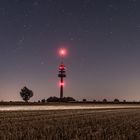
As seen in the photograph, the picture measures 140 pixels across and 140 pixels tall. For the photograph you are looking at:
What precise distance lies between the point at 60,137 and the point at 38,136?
912 mm

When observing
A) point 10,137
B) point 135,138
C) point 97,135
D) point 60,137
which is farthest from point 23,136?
point 135,138

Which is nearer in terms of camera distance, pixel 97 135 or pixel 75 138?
pixel 75 138

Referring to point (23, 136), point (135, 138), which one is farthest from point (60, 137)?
point (135, 138)

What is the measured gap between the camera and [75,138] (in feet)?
45.5

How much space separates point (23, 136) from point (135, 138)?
4.55m

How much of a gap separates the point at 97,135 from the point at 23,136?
3163 mm

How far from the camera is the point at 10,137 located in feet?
45.3

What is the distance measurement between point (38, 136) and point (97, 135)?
8.38ft

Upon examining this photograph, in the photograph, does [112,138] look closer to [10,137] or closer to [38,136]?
[38,136]

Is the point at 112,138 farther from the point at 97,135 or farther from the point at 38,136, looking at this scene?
the point at 38,136

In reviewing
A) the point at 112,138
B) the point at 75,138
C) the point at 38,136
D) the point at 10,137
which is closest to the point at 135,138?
the point at 112,138

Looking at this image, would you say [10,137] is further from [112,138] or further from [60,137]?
[112,138]

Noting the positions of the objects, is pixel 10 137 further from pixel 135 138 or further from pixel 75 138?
pixel 135 138

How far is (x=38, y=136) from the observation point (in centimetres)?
1424
